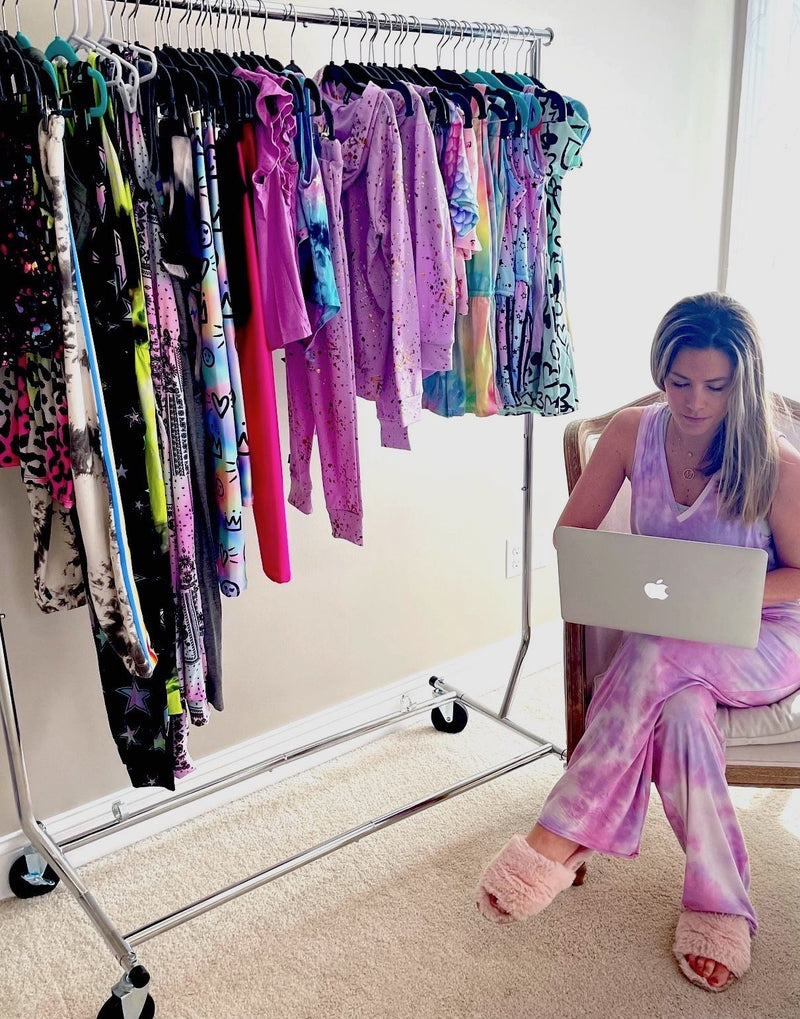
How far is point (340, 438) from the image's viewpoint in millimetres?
1673

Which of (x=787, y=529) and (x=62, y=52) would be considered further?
(x=787, y=529)

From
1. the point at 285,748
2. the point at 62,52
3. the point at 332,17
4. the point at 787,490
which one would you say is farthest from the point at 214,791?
the point at 332,17

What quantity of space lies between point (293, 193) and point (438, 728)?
4.79 ft

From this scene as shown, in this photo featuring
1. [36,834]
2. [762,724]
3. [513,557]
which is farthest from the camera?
[513,557]

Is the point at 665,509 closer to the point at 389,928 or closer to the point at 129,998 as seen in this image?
the point at 389,928

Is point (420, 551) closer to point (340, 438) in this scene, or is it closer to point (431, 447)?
point (431, 447)

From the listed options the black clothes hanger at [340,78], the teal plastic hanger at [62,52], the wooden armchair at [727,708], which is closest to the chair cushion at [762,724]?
the wooden armchair at [727,708]

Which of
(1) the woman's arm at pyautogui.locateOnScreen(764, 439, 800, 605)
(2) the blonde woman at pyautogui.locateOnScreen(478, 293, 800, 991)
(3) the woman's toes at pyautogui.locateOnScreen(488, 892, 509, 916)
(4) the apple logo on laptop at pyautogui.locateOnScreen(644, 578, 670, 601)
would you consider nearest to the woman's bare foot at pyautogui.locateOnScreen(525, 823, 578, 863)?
(2) the blonde woman at pyautogui.locateOnScreen(478, 293, 800, 991)

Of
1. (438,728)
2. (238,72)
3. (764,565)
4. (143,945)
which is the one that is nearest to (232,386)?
(238,72)

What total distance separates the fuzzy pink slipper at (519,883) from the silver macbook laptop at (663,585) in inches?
16.4

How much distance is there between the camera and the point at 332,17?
1.63 meters

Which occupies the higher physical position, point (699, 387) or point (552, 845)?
point (699, 387)

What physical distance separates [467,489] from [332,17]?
1.20m

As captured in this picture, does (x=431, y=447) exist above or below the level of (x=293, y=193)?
below
